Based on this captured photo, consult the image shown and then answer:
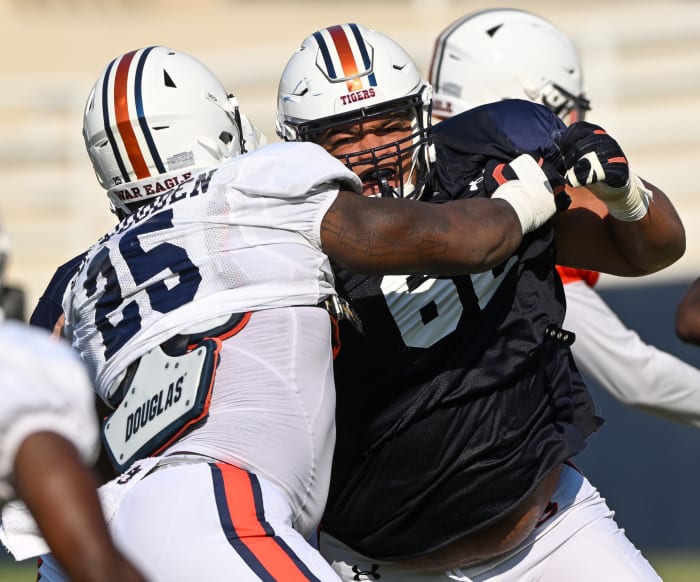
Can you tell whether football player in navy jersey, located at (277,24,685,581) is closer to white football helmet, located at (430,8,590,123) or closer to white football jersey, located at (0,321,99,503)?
white football jersey, located at (0,321,99,503)

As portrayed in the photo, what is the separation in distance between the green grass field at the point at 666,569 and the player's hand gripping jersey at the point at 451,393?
2836 mm

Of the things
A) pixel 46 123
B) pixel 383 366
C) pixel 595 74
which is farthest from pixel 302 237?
pixel 46 123

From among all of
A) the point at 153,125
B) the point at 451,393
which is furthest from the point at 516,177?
the point at 153,125

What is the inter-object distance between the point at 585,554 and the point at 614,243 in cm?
79

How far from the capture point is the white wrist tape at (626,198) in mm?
2959

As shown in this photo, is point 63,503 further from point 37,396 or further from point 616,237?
point 616,237

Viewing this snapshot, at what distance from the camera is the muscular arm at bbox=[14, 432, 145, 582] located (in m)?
1.71

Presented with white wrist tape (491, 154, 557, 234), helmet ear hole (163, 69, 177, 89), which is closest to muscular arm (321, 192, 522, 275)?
white wrist tape (491, 154, 557, 234)

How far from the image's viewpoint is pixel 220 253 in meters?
2.62

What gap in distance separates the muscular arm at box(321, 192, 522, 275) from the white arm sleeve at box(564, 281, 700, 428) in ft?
6.28

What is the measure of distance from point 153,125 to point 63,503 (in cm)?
156

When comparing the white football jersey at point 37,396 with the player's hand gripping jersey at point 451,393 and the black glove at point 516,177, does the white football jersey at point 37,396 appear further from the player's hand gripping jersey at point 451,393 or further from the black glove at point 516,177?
the black glove at point 516,177

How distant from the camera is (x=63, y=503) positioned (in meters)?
1.72

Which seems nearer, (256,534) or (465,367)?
(256,534)
